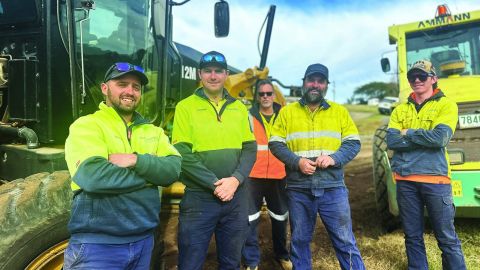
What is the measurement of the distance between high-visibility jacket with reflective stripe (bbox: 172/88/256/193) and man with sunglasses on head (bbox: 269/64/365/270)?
1.69 ft

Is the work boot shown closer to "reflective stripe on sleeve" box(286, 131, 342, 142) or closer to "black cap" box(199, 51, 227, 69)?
"reflective stripe on sleeve" box(286, 131, 342, 142)

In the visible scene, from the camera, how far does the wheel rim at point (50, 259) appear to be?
2.44 metres

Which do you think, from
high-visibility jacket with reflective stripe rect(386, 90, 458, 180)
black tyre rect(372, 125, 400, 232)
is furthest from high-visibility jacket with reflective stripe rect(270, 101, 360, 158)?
black tyre rect(372, 125, 400, 232)

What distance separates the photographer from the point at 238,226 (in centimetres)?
280

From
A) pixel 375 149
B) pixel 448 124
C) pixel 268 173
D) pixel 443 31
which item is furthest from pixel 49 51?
pixel 443 31

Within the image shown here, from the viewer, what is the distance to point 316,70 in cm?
321

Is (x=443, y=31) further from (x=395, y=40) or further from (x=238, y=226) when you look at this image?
(x=238, y=226)

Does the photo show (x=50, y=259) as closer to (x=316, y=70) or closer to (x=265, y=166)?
(x=265, y=166)

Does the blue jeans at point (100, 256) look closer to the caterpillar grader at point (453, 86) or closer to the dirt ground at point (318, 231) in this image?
the dirt ground at point (318, 231)

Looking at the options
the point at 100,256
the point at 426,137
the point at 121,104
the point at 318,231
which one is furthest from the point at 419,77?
the point at 100,256

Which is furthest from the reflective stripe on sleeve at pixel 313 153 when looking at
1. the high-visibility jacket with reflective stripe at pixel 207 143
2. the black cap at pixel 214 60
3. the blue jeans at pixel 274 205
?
the black cap at pixel 214 60

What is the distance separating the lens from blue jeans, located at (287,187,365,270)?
119 inches

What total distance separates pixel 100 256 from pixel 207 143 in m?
1.05

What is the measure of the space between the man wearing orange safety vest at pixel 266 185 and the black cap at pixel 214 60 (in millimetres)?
1058
